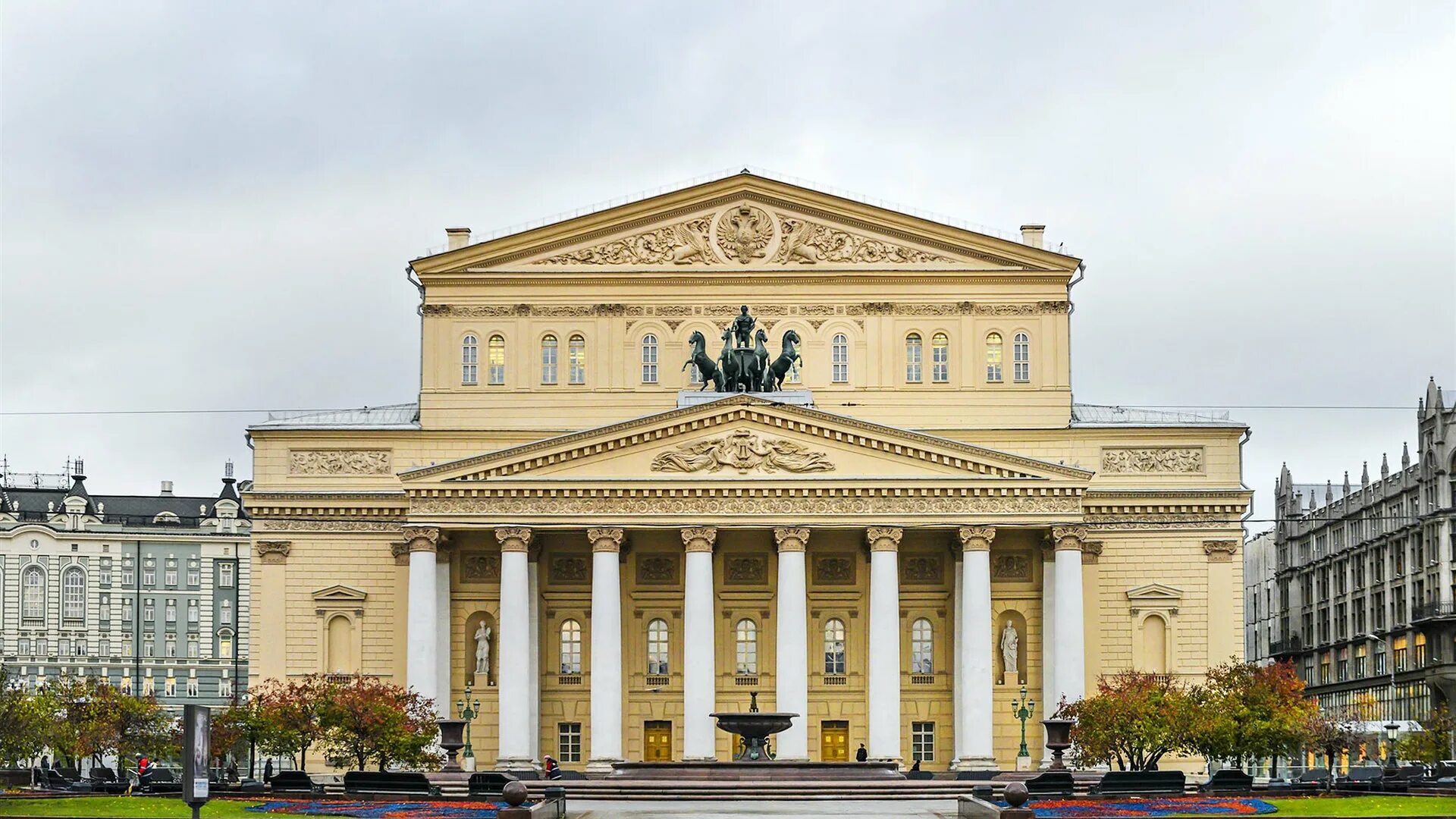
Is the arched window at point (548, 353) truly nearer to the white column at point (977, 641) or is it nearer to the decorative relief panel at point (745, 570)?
the decorative relief panel at point (745, 570)

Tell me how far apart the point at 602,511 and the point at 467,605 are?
7215 millimetres

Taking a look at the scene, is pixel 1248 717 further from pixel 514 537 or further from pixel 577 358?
pixel 577 358

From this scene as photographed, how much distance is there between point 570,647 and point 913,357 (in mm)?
15974

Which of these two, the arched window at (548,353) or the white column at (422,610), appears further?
the arched window at (548,353)

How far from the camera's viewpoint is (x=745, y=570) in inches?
3145

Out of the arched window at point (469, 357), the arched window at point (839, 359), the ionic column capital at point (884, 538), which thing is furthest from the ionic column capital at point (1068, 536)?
the arched window at point (469, 357)

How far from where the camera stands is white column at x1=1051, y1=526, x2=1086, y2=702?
2965 inches

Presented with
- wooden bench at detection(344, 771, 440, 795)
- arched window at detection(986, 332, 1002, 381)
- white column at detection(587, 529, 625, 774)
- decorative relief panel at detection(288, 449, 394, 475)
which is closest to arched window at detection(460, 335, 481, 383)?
decorative relief panel at detection(288, 449, 394, 475)

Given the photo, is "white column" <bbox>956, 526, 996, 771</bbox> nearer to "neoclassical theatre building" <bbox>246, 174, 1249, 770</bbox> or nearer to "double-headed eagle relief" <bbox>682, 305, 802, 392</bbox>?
"neoclassical theatre building" <bbox>246, 174, 1249, 770</bbox>

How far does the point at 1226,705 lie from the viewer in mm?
68000

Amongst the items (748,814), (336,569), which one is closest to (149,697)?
(336,569)

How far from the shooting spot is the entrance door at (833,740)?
259 ft

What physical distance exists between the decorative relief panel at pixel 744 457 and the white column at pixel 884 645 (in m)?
3.08

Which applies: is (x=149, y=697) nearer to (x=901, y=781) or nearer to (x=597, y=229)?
(x=597, y=229)
